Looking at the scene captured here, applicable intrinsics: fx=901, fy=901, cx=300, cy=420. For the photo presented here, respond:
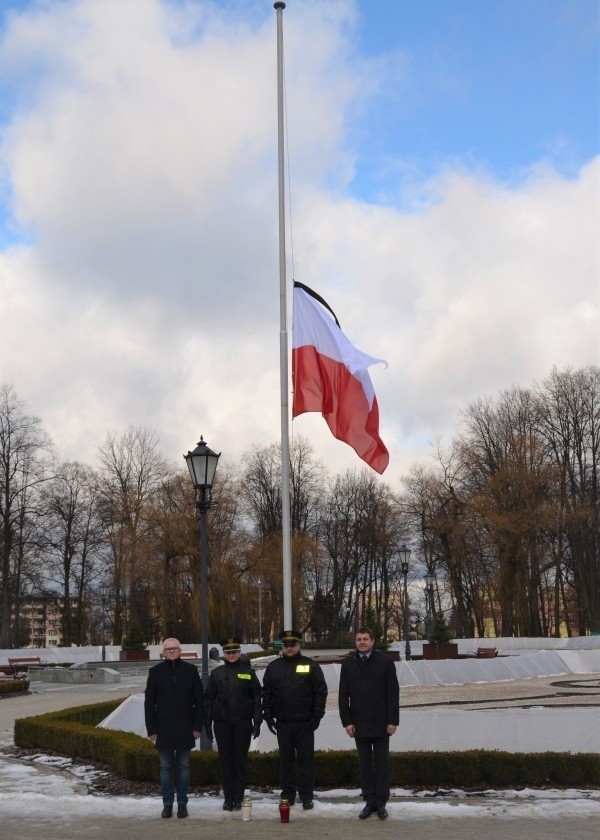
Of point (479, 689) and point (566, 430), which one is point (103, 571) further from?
point (479, 689)

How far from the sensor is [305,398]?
525 inches

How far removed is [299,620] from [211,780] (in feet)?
161

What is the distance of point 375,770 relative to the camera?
7.92 meters

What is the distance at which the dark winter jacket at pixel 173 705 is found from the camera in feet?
27.0

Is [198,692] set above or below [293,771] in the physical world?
above

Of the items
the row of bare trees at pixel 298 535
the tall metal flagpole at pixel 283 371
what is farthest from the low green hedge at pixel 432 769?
the row of bare trees at pixel 298 535

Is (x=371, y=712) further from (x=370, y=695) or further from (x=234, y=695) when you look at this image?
(x=234, y=695)

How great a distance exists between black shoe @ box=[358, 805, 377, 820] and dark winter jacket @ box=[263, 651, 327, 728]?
833 mm

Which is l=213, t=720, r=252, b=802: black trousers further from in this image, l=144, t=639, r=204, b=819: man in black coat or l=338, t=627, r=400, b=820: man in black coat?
l=338, t=627, r=400, b=820: man in black coat

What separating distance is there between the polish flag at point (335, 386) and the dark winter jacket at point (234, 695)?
544cm

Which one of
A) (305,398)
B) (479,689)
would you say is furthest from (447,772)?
(479,689)

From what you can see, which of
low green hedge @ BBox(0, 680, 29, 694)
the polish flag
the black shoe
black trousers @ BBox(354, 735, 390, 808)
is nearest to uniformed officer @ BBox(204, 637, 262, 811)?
black trousers @ BBox(354, 735, 390, 808)

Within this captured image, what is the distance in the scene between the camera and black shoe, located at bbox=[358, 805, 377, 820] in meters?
7.59

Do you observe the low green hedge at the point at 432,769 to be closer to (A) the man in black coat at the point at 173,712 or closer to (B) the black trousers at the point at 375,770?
(A) the man in black coat at the point at 173,712
